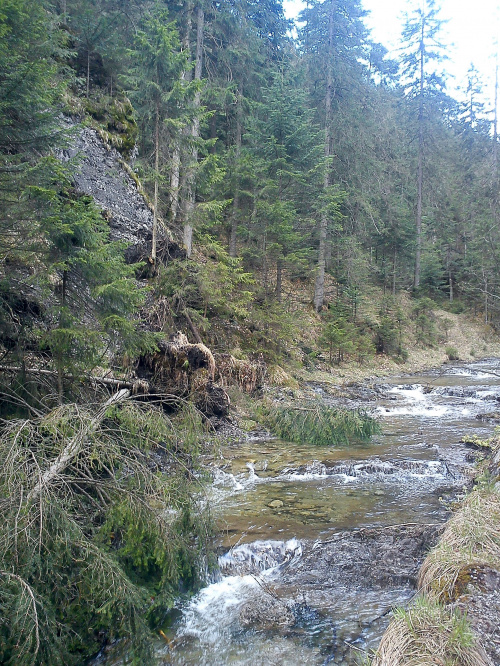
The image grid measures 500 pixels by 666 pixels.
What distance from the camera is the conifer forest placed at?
12.1 feet

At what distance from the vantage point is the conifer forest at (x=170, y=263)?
369cm

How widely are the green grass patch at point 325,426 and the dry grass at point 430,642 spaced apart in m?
6.66

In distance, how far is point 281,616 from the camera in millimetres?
4359

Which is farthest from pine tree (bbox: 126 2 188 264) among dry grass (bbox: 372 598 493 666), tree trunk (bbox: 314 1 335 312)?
dry grass (bbox: 372 598 493 666)

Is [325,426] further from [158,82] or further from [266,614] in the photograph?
[158,82]

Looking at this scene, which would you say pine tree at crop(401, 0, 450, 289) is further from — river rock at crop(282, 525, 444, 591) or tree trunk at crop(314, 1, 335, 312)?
river rock at crop(282, 525, 444, 591)

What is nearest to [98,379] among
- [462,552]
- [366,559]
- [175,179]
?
[366,559]

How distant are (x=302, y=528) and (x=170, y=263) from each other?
28.8ft

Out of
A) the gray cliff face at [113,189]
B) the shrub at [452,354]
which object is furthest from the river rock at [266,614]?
the shrub at [452,354]

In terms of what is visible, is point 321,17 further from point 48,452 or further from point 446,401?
point 48,452

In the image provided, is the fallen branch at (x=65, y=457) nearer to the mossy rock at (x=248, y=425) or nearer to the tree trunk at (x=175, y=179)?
the mossy rock at (x=248, y=425)

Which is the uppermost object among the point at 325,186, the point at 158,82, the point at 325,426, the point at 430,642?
the point at 158,82

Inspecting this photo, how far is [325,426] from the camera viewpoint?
9.93m

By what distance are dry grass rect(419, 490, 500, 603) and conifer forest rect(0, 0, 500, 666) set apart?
222cm
